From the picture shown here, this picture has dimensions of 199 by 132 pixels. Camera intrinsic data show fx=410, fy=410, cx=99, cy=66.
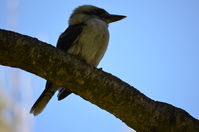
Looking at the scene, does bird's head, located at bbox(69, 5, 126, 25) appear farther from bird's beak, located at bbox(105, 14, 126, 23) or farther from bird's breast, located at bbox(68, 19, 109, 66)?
bird's breast, located at bbox(68, 19, 109, 66)

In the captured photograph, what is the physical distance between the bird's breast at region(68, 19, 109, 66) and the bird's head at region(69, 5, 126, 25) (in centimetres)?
35

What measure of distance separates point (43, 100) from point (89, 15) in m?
1.31

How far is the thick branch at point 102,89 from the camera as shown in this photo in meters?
2.47

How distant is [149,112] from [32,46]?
824mm

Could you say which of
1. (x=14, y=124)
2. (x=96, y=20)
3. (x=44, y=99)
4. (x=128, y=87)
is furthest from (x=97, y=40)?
(x=128, y=87)

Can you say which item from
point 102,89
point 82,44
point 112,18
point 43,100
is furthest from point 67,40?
point 102,89

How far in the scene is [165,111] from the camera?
2.55m

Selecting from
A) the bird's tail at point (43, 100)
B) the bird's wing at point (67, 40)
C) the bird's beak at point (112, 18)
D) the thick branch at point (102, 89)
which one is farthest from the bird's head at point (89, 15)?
the thick branch at point (102, 89)

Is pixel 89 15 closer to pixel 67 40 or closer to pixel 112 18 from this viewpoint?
pixel 112 18

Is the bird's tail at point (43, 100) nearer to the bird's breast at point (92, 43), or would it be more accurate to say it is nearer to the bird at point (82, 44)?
the bird at point (82, 44)

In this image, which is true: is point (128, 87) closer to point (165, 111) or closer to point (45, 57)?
point (165, 111)

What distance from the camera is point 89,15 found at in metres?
4.99

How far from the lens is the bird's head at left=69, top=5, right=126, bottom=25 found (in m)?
4.90

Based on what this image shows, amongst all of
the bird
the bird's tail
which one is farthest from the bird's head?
the bird's tail
